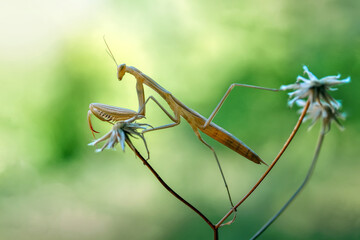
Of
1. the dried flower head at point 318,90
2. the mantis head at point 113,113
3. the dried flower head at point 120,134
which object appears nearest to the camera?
the dried flower head at point 318,90

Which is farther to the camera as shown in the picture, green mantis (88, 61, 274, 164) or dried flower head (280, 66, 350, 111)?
green mantis (88, 61, 274, 164)

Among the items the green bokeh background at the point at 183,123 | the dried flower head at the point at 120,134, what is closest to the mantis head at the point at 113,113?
the dried flower head at the point at 120,134

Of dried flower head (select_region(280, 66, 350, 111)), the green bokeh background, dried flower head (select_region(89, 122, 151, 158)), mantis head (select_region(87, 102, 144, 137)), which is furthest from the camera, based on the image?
the green bokeh background

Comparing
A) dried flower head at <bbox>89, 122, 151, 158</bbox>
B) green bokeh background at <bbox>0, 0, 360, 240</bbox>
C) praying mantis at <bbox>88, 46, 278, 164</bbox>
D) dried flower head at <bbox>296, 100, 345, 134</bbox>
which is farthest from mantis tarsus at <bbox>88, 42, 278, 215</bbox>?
green bokeh background at <bbox>0, 0, 360, 240</bbox>

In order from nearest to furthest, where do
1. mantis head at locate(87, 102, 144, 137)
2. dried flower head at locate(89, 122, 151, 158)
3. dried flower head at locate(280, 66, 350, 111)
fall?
1. dried flower head at locate(280, 66, 350, 111)
2. dried flower head at locate(89, 122, 151, 158)
3. mantis head at locate(87, 102, 144, 137)

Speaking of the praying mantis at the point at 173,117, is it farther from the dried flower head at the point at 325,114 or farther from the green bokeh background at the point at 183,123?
the green bokeh background at the point at 183,123

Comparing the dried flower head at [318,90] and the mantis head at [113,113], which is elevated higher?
the mantis head at [113,113]

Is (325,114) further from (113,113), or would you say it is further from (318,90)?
(113,113)

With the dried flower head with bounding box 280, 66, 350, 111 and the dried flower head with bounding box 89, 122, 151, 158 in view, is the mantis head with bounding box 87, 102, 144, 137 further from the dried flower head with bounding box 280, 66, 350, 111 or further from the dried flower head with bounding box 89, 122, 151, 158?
the dried flower head with bounding box 280, 66, 350, 111
